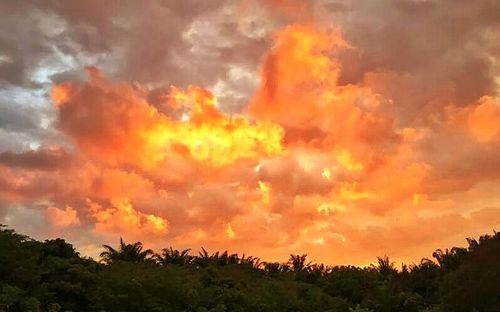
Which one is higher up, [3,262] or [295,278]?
[295,278]

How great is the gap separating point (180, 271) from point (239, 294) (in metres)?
3.37

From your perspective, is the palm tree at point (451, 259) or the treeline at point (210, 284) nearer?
the treeline at point (210, 284)

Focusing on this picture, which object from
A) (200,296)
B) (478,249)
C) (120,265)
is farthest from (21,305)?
(478,249)

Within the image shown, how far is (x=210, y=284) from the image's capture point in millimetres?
38625

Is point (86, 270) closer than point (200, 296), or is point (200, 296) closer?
point (86, 270)

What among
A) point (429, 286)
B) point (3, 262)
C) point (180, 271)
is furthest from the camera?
point (429, 286)

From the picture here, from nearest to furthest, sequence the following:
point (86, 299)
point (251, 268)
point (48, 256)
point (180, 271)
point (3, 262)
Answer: point (3, 262) → point (86, 299) → point (48, 256) → point (180, 271) → point (251, 268)

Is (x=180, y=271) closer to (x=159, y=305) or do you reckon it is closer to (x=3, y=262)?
(x=159, y=305)

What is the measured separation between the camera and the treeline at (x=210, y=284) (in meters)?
28.3

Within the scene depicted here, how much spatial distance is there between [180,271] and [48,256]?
6.82 meters

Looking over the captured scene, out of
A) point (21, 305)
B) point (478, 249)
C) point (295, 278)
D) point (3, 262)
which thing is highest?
point (295, 278)

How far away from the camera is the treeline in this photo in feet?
92.8

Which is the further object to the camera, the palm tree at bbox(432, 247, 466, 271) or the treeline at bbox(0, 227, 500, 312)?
the palm tree at bbox(432, 247, 466, 271)

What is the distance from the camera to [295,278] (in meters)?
49.0
